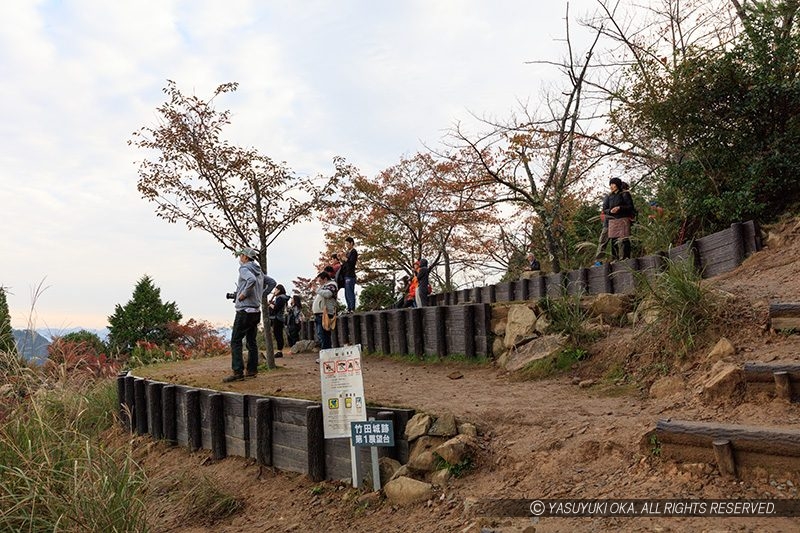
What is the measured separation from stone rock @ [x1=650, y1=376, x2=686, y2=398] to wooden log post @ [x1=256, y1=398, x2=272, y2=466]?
12.1 ft

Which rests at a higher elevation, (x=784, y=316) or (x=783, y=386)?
(x=784, y=316)

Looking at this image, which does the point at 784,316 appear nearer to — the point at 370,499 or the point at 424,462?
the point at 424,462

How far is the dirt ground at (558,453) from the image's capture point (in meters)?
3.43

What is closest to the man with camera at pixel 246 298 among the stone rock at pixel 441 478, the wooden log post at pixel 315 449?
the wooden log post at pixel 315 449

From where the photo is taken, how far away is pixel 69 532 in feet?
12.1

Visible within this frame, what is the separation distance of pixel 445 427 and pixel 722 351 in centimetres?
235

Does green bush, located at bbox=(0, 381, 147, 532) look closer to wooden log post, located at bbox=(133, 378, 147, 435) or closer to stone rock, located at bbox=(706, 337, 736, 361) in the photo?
stone rock, located at bbox=(706, 337, 736, 361)

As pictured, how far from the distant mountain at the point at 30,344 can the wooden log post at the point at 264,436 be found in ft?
7.11

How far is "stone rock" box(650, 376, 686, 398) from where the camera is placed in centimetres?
512

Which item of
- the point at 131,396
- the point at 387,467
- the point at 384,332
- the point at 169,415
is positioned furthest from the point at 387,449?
the point at 384,332

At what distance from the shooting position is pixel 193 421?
7840 millimetres

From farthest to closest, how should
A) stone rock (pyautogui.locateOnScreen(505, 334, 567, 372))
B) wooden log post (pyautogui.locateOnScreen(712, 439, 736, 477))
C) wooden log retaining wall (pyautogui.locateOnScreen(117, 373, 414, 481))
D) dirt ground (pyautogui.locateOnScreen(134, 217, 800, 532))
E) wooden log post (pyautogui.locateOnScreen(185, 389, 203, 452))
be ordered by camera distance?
wooden log post (pyautogui.locateOnScreen(185, 389, 203, 452)), stone rock (pyautogui.locateOnScreen(505, 334, 567, 372)), wooden log retaining wall (pyautogui.locateOnScreen(117, 373, 414, 481)), dirt ground (pyautogui.locateOnScreen(134, 217, 800, 532)), wooden log post (pyautogui.locateOnScreen(712, 439, 736, 477))

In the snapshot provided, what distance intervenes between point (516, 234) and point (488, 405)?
18.7 m

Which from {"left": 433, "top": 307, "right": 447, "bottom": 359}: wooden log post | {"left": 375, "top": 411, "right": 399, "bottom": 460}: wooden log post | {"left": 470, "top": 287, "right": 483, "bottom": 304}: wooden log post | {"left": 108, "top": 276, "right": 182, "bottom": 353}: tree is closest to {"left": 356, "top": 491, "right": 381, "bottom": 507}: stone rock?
{"left": 375, "top": 411, "right": 399, "bottom": 460}: wooden log post
